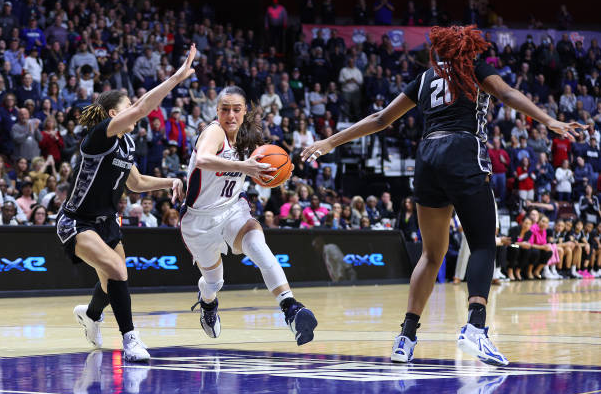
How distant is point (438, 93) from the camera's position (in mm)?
6027

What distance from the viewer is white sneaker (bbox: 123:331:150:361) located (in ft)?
19.8

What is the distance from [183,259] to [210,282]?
26.1 feet

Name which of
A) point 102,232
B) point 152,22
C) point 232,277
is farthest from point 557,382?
point 152,22

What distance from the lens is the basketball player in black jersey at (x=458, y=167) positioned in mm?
5762

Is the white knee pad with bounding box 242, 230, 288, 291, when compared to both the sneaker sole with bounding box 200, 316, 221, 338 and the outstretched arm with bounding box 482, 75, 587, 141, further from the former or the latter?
the outstretched arm with bounding box 482, 75, 587, 141

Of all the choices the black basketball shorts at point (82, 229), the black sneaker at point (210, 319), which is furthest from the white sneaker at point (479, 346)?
the black basketball shorts at point (82, 229)

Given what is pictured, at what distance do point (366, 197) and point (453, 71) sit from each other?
1649cm

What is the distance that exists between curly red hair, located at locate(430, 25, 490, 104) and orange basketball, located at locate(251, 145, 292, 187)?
47.9 inches

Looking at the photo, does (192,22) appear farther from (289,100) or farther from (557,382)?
(557,382)

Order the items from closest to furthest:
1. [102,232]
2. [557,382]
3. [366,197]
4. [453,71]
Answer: [557,382], [453,71], [102,232], [366,197]

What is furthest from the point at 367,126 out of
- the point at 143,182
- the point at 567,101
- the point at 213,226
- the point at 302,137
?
the point at 567,101

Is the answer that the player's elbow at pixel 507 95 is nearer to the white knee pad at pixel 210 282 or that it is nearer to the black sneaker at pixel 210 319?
the white knee pad at pixel 210 282

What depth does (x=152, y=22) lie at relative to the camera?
22891 millimetres

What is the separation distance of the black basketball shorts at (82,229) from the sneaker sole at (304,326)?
152cm
